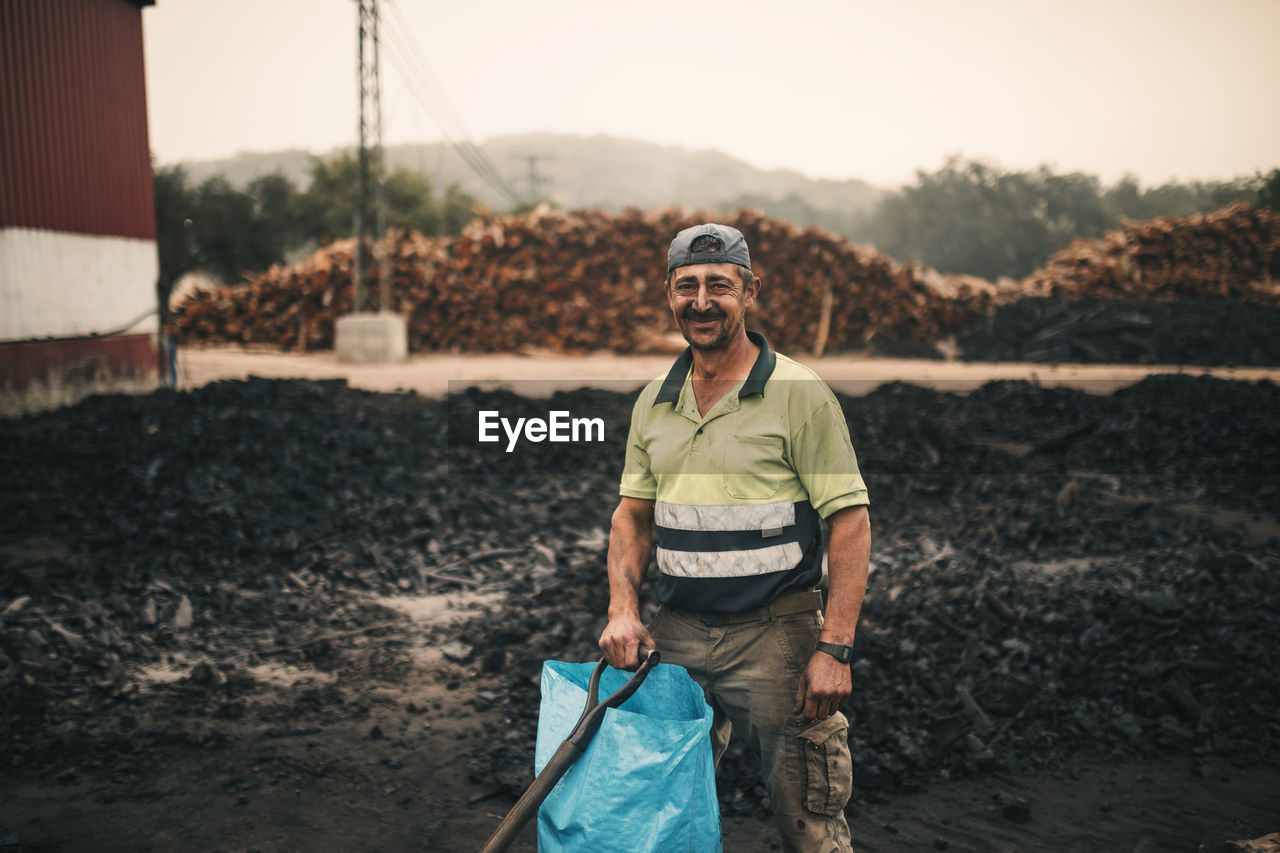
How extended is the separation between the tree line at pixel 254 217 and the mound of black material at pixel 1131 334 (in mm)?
26333

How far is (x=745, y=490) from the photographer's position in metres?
2.41

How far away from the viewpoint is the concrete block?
1881cm

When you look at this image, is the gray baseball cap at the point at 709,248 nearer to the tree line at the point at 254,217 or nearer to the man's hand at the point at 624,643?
the man's hand at the point at 624,643

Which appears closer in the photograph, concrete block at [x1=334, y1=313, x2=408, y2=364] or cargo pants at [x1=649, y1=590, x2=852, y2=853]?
cargo pants at [x1=649, y1=590, x2=852, y2=853]

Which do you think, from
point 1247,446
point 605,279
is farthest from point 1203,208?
point 1247,446

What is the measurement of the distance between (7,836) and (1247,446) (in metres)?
11.0

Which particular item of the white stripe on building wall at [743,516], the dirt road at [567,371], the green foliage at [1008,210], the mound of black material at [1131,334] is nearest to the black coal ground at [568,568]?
the white stripe on building wall at [743,516]

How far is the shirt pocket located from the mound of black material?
18033mm

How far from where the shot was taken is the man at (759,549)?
91.6 inches

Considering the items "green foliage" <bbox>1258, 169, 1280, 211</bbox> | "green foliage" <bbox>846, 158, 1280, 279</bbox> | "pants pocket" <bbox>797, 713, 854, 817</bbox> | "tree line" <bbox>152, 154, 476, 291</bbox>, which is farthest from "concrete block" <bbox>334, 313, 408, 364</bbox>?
"green foliage" <bbox>846, 158, 1280, 279</bbox>

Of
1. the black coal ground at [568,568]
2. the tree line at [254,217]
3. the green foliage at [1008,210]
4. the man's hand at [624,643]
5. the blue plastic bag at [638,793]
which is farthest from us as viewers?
the green foliage at [1008,210]

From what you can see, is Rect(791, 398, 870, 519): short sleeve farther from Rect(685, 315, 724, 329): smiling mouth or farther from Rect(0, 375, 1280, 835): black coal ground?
Rect(0, 375, 1280, 835): black coal ground

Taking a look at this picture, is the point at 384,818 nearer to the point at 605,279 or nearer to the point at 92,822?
the point at 92,822

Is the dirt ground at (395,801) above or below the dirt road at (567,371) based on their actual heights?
below
